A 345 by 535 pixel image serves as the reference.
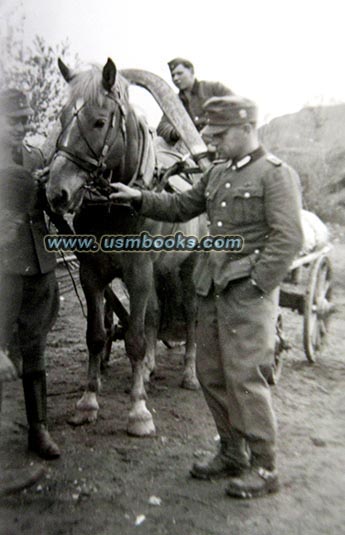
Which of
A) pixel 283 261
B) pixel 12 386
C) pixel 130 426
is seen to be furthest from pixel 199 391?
pixel 283 261

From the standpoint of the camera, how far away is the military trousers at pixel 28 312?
114 inches

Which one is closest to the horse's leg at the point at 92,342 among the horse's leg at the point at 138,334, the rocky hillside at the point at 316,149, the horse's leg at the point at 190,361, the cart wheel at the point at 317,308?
the horse's leg at the point at 138,334

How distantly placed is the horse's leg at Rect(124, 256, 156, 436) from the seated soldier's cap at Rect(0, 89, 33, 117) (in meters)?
1.11

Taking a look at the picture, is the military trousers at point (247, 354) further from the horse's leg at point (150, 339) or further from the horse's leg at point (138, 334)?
the horse's leg at point (150, 339)

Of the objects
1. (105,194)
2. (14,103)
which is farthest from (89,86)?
(105,194)

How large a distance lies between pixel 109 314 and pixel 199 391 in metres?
1.00

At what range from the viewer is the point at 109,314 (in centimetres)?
486

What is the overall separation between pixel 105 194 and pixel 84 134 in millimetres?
362

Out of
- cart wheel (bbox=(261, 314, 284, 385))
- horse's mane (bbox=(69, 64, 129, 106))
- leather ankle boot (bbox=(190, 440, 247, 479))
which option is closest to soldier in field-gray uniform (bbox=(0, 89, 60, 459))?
horse's mane (bbox=(69, 64, 129, 106))

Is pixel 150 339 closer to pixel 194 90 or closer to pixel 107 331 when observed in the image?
pixel 107 331

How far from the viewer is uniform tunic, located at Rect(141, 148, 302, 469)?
104 inches

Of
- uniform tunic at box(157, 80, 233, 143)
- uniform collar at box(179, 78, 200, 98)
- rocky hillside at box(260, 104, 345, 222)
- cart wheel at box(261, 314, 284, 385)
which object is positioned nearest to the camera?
uniform tunic at box(157, 80, 233, 143)

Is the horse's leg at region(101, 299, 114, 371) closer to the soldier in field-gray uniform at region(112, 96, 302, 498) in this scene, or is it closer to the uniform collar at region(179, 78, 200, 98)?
the uniform collar at region(179, 78, 200, 98)

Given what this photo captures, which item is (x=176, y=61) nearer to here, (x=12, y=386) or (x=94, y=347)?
(x=94, y=347)
